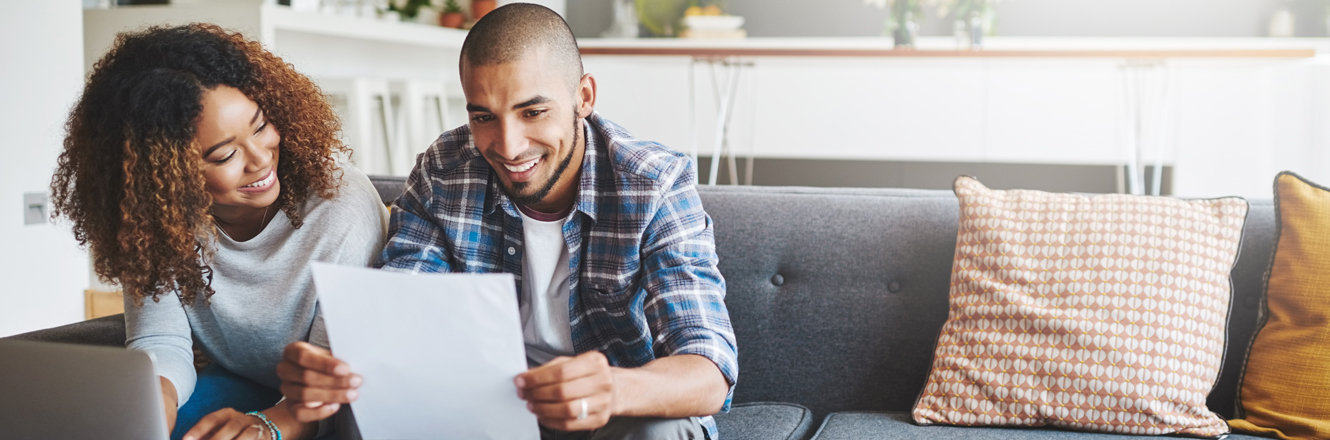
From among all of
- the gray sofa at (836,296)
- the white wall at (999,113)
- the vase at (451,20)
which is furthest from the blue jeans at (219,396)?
the vase at (451,20)

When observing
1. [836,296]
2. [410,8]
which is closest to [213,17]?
[410,8]

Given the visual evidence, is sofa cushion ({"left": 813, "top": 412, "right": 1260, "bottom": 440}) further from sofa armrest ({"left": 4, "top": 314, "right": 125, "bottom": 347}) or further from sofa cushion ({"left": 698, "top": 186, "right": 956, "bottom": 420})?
sofa armrest ({"left": 4, "top": 314, "right": 125, "bottom": 347})

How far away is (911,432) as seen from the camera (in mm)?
1358

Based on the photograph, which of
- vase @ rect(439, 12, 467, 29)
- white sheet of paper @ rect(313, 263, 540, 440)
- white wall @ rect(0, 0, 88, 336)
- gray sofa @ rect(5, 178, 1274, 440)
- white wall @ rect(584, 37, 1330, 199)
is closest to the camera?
white sheet of paper @ rect(313, 263, 540, 440)

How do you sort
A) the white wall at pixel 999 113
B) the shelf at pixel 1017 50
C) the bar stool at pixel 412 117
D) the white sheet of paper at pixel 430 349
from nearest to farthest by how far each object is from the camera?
1. the white sheet of paper at pixel 430 349
2. the shelf at pixel 1017 50
3. the bar stool at pixel 412 117
4. the white wall at pixel 999 113

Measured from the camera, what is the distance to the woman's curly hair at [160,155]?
114cm

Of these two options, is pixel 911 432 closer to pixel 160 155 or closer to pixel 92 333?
pixel 160 155

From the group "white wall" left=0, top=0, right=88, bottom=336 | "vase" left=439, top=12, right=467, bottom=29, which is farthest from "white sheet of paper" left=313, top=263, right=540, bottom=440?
"vase" left=439, top=12, right=467, bottom=29

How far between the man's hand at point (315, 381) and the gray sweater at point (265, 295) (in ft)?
0.82

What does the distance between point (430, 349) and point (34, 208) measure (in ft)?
6.26

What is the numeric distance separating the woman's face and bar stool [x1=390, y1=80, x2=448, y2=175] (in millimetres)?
2481

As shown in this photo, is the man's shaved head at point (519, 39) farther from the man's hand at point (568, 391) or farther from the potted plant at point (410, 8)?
the potted plant at point (410, 8)

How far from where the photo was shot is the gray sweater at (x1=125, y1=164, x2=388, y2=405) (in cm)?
125

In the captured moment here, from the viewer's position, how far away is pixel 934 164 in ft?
15.6
